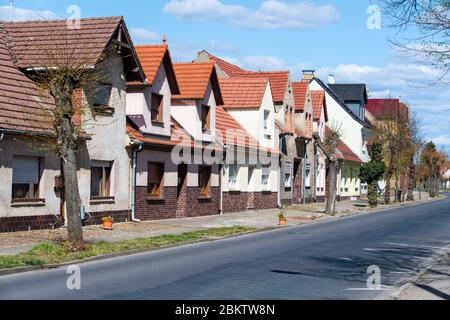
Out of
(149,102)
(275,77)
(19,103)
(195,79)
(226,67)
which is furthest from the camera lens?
(226,67)

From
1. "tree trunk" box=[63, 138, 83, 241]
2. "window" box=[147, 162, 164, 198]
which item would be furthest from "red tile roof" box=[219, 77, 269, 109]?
"tree trunk" box=[63, 138, 83, 241]

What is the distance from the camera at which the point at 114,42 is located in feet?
78.5

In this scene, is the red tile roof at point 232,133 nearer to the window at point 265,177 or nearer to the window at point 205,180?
the window at point 265,177

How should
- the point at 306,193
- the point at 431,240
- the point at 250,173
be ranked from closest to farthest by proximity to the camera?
the point at 431,240, the point at 250,173, the point at 306,193

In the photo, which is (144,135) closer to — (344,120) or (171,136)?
(171,136)

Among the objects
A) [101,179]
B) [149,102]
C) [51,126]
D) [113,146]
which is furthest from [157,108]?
[51,126]

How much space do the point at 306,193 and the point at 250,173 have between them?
1041 cm

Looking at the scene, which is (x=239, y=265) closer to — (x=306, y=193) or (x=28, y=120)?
(x=28, y=120)

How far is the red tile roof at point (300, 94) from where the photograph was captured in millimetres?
46594

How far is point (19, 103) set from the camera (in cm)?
2144

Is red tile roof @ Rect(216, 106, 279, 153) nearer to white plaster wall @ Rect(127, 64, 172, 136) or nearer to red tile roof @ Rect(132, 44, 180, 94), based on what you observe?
white plaster wall @ Rect(127, 64, 172, 136)

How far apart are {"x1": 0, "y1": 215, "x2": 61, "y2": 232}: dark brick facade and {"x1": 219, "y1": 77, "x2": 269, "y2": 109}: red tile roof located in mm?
18609

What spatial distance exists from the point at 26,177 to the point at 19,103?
6.92 feet
